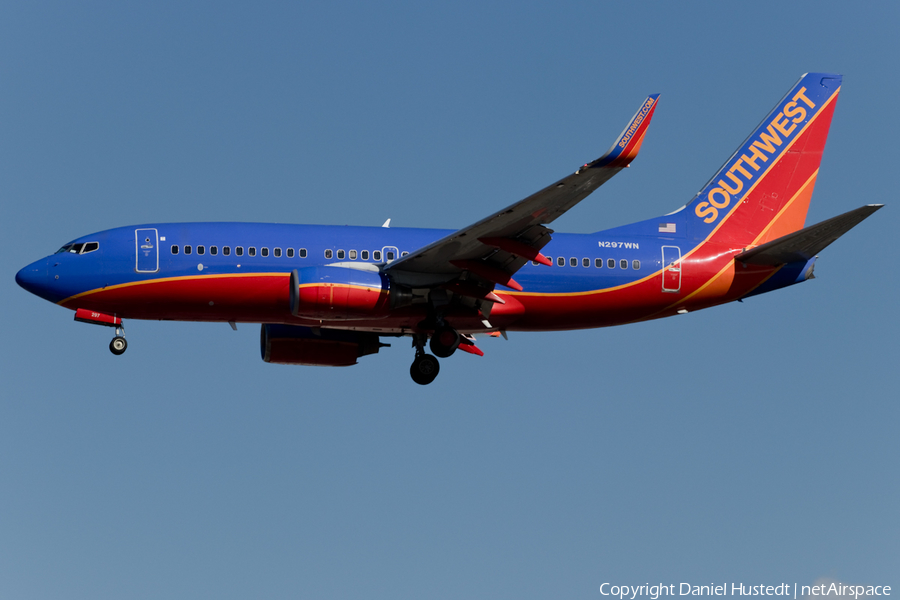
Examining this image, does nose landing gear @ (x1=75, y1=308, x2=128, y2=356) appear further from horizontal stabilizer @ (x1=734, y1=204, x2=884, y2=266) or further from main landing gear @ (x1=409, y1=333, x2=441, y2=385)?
horizontal stabilizer @ (x1=734, y1=204, x2=884, y2=266)

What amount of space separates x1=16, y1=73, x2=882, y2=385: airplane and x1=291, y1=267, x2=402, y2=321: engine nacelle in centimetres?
4

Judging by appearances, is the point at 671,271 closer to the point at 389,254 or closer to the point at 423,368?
the point at 423,368

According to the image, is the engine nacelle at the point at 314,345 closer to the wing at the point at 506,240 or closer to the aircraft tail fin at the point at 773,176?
the wing at the point at 506,240

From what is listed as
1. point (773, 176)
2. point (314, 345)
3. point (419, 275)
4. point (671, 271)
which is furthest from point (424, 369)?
point (773, 176)

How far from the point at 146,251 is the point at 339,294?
5989mm

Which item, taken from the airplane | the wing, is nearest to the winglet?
the wing

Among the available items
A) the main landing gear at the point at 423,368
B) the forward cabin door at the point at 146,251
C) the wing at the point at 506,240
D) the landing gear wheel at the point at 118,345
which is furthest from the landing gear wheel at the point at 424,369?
the landing gear wheel at the point at 118,345

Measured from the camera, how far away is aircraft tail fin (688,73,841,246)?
38906 mm

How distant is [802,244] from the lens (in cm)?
3581

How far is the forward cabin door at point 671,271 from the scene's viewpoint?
3666 cm

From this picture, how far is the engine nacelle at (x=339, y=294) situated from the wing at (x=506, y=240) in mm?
728

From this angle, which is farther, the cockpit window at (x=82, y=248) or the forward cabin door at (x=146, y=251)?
the cockpit window at (x=82, y=248)

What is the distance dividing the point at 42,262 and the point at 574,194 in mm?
15866

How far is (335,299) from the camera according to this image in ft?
108
